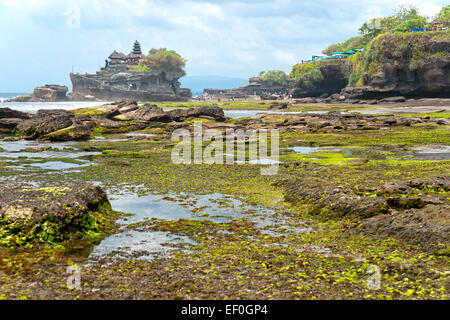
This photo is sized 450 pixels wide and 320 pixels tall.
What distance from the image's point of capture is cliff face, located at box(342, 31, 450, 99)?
299 ft

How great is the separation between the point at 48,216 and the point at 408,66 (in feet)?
323

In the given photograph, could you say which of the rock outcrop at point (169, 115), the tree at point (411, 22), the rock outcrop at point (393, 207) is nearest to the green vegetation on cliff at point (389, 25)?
the tree at point (411, 22)

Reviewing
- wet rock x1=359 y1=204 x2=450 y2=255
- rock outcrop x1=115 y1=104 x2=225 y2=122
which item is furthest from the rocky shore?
rock outcrop x1=115 y1=104 x2=225 y2=122

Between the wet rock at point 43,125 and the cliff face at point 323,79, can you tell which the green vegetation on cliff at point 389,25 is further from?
the wet rock at point 43,125

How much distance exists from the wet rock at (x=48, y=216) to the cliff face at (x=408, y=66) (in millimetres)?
94824

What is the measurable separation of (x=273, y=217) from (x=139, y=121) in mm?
43448

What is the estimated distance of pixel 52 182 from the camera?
2036cm

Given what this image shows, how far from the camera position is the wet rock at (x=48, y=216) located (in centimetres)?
1114

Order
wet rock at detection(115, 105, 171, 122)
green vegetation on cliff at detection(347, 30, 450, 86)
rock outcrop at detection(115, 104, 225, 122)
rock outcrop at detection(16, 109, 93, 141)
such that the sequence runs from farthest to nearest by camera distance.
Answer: green vegetation on cliff at detection(347, 30, 450, 86)
rock outcrop at detection(115, 104, 225, 122)
wet rock at detection(115, 105, 171, 122)
rock outcrop at detection(16, 109, 93, 141)

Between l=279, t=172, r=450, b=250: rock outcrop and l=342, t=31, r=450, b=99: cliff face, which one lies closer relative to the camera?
l=279, t=172, r=450, b=250: rock outcrop

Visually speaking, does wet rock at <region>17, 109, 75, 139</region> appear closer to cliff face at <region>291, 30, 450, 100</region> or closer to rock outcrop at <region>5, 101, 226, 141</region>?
rock outcrop at <region>5, 101, 226, 141</region>

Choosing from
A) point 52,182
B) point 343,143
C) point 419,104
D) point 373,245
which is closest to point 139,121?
point 343,143

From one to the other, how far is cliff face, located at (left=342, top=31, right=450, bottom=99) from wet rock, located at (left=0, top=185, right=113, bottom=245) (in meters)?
94.8
